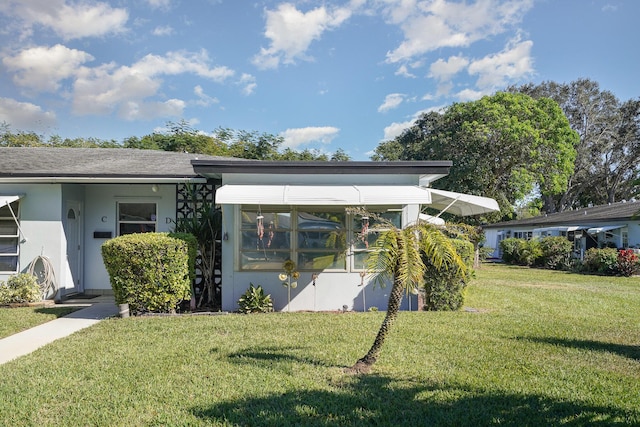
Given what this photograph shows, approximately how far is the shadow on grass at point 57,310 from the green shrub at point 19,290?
2.41 feet

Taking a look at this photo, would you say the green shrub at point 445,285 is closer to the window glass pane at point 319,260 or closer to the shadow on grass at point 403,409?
the window glass pane at point 319,260

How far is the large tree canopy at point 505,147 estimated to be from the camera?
32.1 metres

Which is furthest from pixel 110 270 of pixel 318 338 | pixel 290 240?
pixel 318 338

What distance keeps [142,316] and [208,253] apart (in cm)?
247

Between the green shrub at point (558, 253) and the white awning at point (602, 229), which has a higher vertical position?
the white awning at point (602, 229)

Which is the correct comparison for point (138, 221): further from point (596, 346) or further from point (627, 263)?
point (627, 263)

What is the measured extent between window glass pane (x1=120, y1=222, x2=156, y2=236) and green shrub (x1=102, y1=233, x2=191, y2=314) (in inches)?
146

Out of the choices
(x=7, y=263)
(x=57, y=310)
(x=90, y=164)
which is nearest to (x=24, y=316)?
(x=57, y=310)

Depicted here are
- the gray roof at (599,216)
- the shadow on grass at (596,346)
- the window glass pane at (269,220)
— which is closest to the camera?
the shadow on grass at (596,346)

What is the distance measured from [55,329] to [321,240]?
6517 millimetres

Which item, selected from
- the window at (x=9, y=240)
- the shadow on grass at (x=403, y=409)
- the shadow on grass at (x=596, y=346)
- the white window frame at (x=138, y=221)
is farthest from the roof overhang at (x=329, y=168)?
the shadow on grass at (x=403, y=409)

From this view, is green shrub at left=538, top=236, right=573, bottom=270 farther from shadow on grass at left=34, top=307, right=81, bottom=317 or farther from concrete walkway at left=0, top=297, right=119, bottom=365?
shadow on grass at left=34, top=307, right=81, bottom=317

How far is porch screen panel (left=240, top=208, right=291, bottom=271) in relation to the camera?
1160 centimetres

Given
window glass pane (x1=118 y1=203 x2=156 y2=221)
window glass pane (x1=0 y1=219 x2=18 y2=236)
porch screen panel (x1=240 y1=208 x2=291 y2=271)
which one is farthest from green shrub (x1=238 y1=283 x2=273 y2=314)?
window glass pane (x1=0 y1=219 x2=18 y2=236)
